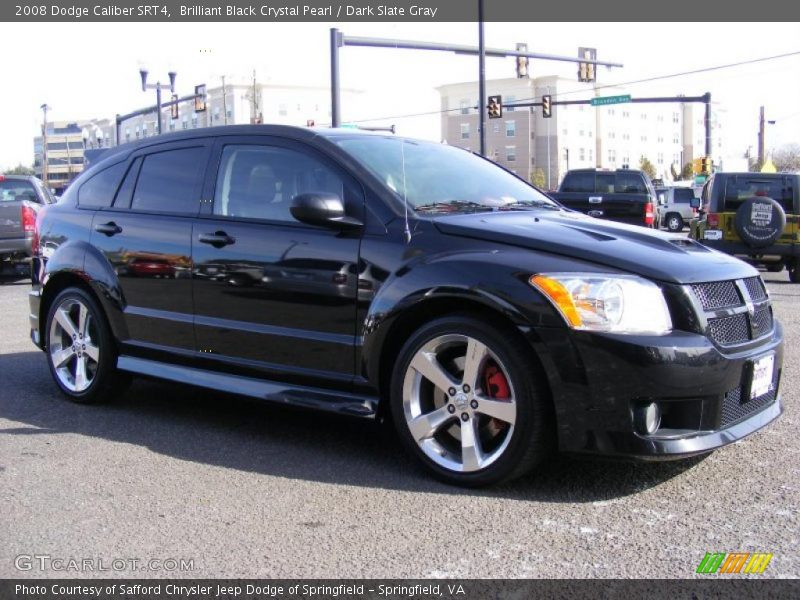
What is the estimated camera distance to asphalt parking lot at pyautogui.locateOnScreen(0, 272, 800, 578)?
3111mm

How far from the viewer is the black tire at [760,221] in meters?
12.8

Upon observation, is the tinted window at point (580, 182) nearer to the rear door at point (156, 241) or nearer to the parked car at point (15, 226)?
the parked car at point (15, 226)

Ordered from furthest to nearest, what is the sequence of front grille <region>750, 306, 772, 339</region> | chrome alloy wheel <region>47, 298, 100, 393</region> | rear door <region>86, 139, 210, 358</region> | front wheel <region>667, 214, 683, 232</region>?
front wheel <region>667, 214, 683, 232</region> < chrome alloy wheel <region>47, 298, 100, 393</region> < rear door <region>86, 139, 210, 358</region> < front grille <region>750, 306, 772, 339</region>

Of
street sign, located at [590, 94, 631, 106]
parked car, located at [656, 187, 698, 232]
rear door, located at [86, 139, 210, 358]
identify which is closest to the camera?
rear door, located at [86, 139, 210, 358]

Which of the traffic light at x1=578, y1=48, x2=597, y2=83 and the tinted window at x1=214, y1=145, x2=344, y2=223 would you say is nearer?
the tinted window at x1=214, y1=145, x2=344, y2=223

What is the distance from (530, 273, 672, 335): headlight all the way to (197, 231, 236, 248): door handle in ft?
6.19

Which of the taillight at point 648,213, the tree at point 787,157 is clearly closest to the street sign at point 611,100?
the taillight at point 648,213

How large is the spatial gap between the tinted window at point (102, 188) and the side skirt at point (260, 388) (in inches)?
42.4

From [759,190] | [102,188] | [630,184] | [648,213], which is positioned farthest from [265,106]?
[102,188]

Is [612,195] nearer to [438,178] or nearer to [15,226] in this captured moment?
[15,226]

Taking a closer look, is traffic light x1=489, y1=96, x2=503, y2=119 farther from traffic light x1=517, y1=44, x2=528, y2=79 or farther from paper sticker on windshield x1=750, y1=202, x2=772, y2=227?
paper sticker on windshield x1=750, y1=202, x2=772, y2=227

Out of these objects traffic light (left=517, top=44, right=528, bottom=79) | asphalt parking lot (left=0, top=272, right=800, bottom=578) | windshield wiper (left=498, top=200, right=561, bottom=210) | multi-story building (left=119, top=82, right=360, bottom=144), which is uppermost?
multi-story building (left=119, top=82, right=360, bottom=144)

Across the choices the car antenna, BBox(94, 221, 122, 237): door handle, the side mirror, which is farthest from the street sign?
the side mirror

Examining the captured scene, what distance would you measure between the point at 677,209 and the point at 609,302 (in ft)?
119
